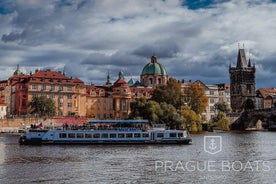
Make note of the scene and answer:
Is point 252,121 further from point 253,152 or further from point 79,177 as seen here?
point 79,177

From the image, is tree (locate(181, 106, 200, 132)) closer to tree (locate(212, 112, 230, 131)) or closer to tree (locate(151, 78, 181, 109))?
tree (locate(151, 78, 181, 109))

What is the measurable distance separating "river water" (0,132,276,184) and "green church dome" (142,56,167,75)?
10589 centimetres

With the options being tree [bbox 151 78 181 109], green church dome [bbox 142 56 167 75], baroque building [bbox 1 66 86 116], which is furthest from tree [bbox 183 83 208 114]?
green church dome [bbox 142 56 167 75]

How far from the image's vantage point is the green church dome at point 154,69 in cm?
16343

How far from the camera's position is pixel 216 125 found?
123 meters

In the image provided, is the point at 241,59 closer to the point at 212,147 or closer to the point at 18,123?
the point at 18,123

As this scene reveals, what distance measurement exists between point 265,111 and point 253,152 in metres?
86.1

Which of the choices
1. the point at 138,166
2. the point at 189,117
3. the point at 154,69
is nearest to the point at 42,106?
the point at 189,117

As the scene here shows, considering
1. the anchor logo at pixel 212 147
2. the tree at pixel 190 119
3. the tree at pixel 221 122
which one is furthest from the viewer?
the tree at pixel 221 122

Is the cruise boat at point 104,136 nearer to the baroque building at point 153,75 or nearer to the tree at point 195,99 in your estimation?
the tree at point 195,99

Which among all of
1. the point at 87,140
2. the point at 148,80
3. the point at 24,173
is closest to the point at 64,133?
the point at 87,140

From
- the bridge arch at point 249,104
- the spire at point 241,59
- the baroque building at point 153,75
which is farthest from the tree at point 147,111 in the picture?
the spire at point 241,59

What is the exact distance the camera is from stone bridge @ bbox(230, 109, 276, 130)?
138 meters

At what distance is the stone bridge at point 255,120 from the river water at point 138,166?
271ft
